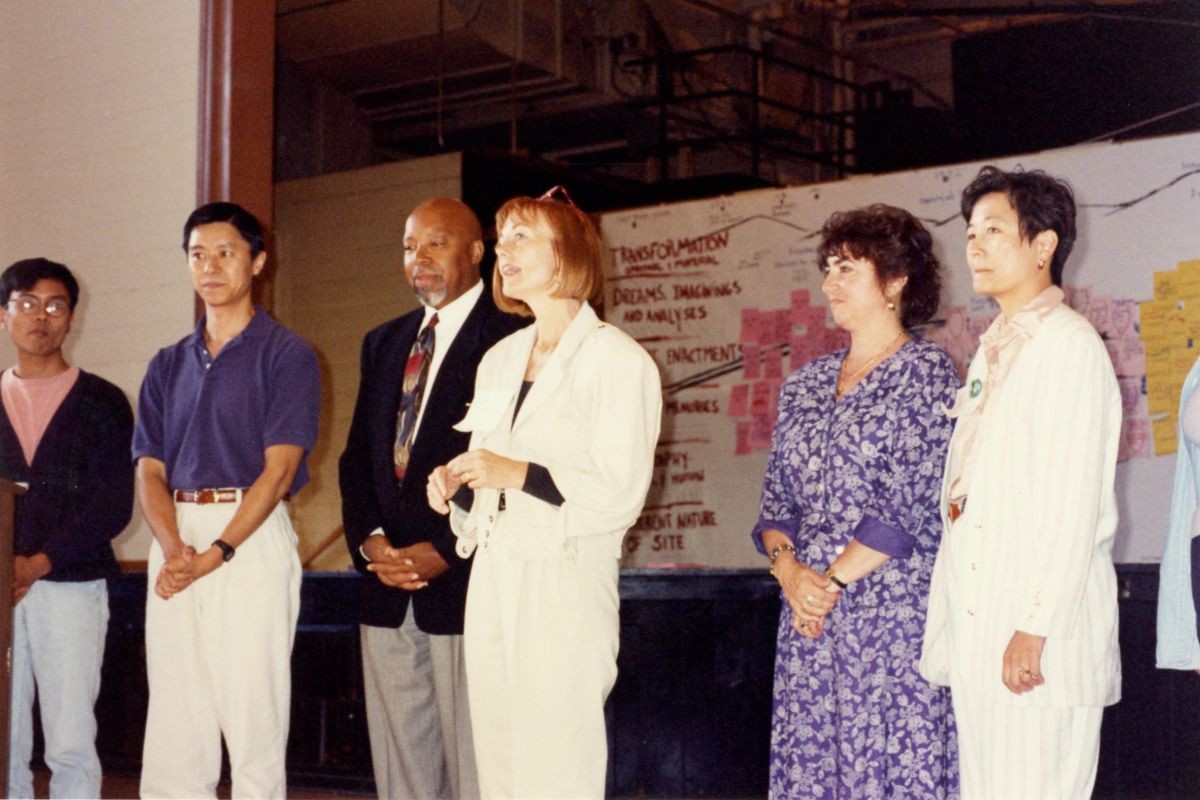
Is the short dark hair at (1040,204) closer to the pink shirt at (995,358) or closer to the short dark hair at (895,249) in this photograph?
the pink shirt at (995,358)

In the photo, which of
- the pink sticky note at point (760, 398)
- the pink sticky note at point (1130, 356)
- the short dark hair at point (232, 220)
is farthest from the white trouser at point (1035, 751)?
the pink sticky note at point (760, 398)

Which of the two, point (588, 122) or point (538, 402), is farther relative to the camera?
point (588, 122)

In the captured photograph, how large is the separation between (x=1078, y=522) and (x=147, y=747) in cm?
221

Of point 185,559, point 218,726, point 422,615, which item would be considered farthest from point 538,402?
point 218,726

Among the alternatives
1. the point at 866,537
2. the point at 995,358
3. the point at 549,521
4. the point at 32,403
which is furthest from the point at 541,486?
the point at 32,403

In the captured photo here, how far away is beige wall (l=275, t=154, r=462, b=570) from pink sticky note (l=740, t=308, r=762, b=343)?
244 cm

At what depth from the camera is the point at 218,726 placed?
11.1ft

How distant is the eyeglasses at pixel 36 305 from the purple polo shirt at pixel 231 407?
0.46 meters

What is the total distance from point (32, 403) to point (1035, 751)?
277 cm

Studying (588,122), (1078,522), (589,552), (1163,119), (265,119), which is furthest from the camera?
(588,122)

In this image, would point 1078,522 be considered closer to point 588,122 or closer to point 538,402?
point 538,402

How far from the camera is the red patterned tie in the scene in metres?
3.37

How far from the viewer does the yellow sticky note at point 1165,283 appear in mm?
5770

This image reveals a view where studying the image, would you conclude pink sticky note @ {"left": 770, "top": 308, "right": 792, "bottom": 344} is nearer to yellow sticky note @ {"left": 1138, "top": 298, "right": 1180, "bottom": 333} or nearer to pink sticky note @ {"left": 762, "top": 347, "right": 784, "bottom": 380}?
pink sticky note @ {"left": 762, "top": 347, "right": 784, "bottom": 380}
